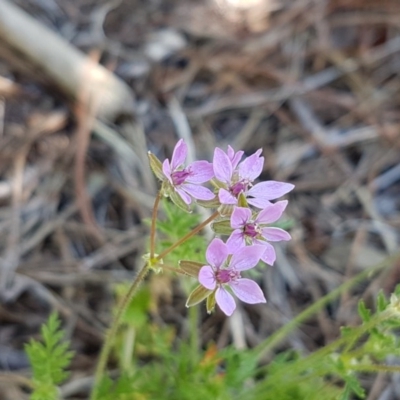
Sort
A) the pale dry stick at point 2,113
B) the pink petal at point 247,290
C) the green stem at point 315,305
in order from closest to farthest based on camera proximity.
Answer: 1. the pink petal at point 247,290
2. the green stem at point 315,305
3. the pale dry stick at point 2,113

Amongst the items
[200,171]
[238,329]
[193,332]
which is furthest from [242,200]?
[238,329]

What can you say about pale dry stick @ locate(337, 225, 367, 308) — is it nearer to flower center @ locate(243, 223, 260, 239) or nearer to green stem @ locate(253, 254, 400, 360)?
green stem @ locate(253, 254, 400, 360)

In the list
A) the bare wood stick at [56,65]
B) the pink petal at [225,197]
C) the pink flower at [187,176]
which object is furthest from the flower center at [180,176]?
the bare wood stick at [56,65]

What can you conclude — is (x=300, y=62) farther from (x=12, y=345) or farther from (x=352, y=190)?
(x=12, y=345)

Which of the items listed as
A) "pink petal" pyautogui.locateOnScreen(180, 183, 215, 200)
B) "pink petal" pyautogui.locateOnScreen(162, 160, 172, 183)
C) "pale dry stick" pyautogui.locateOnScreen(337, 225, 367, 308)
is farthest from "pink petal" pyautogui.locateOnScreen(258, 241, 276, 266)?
"pale dry stick" pyautogui.locateOnScreen(337, 225, 367, 308)

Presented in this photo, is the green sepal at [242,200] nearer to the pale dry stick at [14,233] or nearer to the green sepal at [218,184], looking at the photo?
the green sepal at [218,184]

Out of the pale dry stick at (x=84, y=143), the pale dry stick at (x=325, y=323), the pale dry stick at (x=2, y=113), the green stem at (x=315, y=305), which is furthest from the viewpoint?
the pale dry stick at (x=2, y=113)
